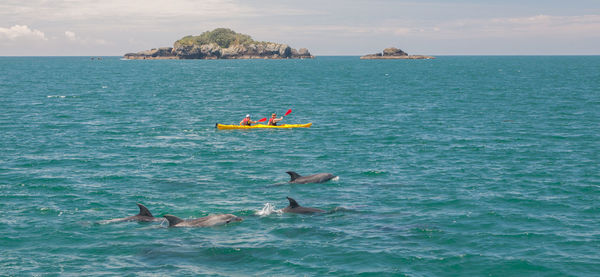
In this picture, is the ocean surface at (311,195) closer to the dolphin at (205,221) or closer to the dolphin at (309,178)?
the dolphin at (205,221)

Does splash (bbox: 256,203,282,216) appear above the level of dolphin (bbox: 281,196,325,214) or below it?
below

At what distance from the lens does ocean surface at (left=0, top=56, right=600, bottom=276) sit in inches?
885

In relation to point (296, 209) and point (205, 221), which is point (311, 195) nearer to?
point (296, 209)

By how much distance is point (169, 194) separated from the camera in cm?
3297

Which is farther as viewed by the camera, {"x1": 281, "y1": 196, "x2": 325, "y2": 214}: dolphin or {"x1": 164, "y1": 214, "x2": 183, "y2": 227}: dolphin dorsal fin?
{"x1": 281, "y1": 196, "x2": 325, "y2": 214}: dolphin

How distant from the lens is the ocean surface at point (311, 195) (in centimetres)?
2247

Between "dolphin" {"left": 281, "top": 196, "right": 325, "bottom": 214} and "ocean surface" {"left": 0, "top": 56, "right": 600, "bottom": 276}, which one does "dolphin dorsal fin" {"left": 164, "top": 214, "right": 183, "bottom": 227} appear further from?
"dolphin" {"left": 281, "top": 196, "right": 325, "bottom": 214}

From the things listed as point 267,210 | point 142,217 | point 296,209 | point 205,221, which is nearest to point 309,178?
point 267,210

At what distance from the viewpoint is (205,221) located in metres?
26.8

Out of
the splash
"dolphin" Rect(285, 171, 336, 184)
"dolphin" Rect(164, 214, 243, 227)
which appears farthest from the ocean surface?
"dolphin" Rect(285, 171, 336, 184)

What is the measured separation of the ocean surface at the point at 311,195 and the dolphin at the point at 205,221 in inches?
19.2

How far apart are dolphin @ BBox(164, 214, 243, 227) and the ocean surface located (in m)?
0.49

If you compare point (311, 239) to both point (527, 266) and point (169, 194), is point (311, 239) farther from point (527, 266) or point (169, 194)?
point (169, 194)

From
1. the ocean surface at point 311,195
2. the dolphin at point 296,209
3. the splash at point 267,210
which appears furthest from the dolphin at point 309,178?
the dolphin at point 296,209
